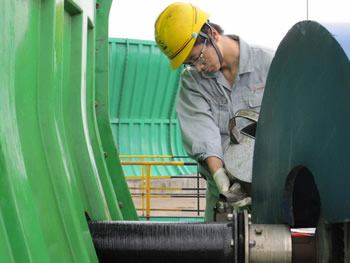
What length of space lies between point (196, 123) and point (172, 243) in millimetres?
1654

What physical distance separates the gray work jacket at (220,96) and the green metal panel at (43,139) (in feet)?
2.87

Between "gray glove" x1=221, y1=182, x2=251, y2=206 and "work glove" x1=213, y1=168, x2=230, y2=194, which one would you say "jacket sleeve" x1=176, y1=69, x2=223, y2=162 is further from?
"gray glove" x1=221, y1=182, x2=251, y2=206

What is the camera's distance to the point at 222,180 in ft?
9.54

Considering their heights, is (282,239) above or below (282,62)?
below

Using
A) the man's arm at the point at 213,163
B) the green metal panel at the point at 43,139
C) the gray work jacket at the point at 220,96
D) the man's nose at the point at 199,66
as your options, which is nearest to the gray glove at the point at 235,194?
the man's arm at the point at 213,163

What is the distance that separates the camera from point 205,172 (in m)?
3.44

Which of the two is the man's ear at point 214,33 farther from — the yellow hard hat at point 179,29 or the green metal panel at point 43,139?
the green metal panel at point 43,139

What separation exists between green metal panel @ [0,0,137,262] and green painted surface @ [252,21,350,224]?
26.5 inches

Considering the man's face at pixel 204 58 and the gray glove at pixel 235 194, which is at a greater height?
the man's face at pixel 204 58

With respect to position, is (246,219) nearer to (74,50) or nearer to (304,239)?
(304,239)

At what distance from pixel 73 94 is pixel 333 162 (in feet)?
4.77

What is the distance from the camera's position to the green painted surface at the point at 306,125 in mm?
1213

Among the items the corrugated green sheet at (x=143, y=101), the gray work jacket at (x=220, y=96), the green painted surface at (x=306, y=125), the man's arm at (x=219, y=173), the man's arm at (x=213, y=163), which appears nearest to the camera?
the green painted surface at (x=306, y=125)

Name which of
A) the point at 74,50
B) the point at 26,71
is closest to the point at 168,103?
the point at 74,50
